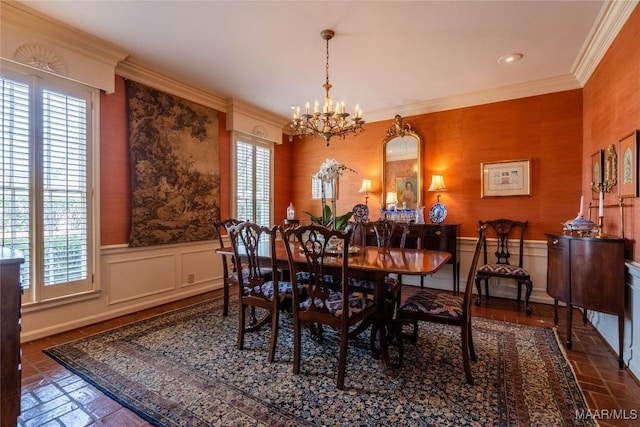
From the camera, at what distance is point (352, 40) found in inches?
112

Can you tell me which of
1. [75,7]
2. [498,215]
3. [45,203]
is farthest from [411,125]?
[45,203]

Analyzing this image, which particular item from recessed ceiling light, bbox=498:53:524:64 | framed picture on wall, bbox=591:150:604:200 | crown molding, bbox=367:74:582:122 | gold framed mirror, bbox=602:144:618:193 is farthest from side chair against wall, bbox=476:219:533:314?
recessed ceiling light, bbox=498:53:524:64

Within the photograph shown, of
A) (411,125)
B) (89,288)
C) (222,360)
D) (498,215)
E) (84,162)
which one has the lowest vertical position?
(222,360)

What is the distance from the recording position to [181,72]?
358cm

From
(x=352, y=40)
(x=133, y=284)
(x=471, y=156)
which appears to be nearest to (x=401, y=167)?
(x=471, y=156)

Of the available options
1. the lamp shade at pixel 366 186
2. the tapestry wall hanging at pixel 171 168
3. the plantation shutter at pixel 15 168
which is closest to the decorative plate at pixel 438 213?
the lamp shade at pixel 366 186

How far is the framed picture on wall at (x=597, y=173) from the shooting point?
9.39 feet

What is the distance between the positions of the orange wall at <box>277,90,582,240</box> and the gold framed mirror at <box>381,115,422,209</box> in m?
0.10

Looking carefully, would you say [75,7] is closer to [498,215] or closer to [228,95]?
[228,95]

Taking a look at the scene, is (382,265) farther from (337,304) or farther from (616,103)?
(616,103)

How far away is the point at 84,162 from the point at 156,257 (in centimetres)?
126

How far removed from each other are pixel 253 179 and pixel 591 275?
4254 millimetres

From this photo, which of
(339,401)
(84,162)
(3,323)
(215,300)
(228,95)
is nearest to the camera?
(3,323)

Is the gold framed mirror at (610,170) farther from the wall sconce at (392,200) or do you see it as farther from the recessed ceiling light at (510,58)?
the wall sconce at (392,200)
